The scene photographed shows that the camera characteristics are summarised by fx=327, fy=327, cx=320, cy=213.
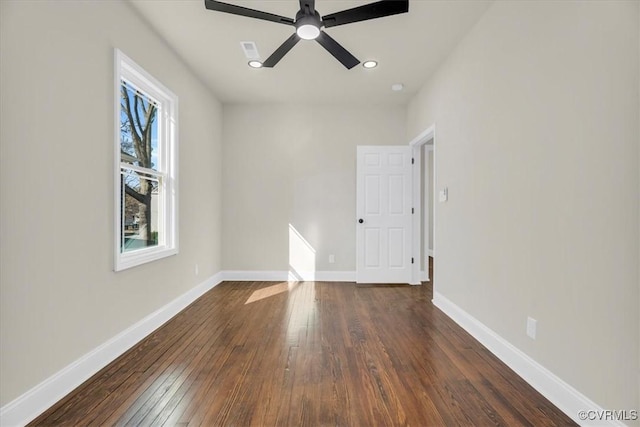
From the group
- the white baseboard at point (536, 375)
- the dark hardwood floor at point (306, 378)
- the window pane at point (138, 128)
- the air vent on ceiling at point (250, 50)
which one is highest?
the air vent on ceiling at point (250, 50)

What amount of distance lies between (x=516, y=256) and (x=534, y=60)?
130 cm

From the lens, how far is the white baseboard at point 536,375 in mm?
1688

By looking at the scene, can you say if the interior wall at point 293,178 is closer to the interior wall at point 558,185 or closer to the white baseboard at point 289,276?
the white baseboard at point 289,276

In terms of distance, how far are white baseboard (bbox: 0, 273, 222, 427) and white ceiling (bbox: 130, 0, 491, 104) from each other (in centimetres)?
263

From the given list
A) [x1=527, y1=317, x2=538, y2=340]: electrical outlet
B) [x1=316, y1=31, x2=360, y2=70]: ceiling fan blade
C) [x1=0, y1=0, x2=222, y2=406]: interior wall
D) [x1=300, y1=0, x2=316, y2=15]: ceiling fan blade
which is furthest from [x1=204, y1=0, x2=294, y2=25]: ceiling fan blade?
[x1=527, y1=317, x2=538, y2=340]: electrical outlet

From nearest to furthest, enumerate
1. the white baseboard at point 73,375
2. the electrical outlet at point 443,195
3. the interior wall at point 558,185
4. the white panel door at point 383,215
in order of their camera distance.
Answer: the interior wall at point 558,185, the white baseboard at point 73,375, the electrical outlet at point 443,195, the white panel door at point 383,215

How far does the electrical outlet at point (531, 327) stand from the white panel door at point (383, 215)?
108 inches

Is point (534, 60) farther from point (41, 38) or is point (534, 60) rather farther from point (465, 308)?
point (41, 38)

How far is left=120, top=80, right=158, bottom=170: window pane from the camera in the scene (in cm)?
272

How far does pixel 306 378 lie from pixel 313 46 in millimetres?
2982

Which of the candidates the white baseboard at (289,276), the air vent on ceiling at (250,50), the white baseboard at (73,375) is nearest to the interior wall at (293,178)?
the white baseboard at (289,276)

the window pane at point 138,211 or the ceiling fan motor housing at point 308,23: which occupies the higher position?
the ceiling fan motor housing at point 308,23

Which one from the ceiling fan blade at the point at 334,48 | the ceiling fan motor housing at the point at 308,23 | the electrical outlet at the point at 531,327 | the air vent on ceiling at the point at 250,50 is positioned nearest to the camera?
the electrical outlet at the point at 531,327

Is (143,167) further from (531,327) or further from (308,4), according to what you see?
(531,327)
